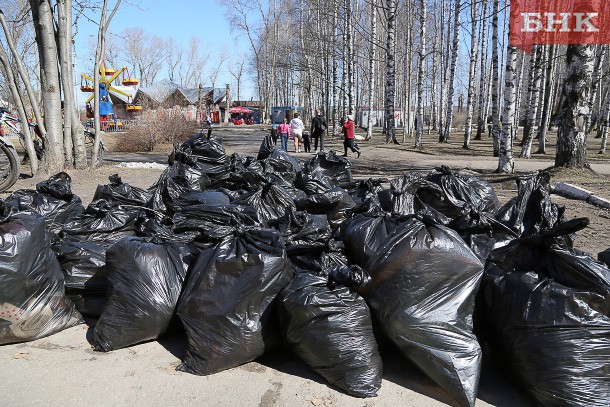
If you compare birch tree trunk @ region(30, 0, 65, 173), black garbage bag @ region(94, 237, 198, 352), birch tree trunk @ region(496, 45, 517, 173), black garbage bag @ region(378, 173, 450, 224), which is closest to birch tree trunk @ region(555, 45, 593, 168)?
birch tree trunk @ region(496, 45, 517, 173)

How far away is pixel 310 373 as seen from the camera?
8.62 ft

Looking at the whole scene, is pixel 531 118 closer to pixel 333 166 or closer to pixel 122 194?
pixel 333 166

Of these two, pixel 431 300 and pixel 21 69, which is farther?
pixel 21 69

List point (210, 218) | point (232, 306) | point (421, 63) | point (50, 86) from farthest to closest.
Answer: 1. point (421, 63)
2. point (50, 86)
3. point (210, 218)
4. point (232, 306)

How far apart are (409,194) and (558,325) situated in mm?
1773

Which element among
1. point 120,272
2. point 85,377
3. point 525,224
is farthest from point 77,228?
point 525,224

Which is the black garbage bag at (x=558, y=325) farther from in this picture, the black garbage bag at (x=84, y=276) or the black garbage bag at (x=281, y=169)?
the black garbage bag at (x=281, y=169)

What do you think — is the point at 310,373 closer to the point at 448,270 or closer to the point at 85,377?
the point at 448,270

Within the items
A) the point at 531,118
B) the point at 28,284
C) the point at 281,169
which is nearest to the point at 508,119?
the point at 531,118

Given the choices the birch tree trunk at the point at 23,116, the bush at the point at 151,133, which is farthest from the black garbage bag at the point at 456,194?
the bush at the point at 151,133

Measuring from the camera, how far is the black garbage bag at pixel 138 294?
2855 mm

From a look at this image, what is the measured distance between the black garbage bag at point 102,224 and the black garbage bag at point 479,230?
262 centimetres

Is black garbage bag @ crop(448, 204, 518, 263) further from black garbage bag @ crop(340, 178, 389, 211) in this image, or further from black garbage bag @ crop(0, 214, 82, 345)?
black garbage bag @ crop(0, 214, 82, 345)

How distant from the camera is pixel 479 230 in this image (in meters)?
3.13
